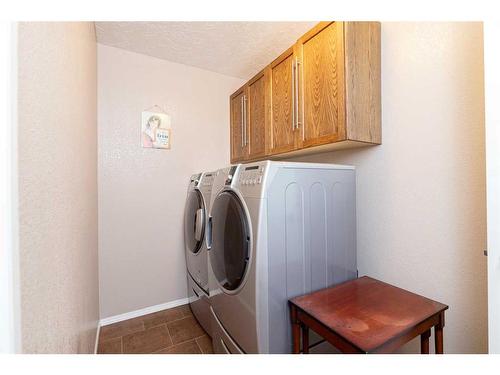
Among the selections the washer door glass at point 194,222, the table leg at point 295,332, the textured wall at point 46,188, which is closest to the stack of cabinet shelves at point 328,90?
the washer door glass at point 194,222

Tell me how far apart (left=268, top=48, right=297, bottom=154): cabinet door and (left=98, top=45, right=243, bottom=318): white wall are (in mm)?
905

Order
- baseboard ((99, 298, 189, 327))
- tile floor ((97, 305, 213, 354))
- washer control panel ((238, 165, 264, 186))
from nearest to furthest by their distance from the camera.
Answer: washer control panel ((238, 165, 264, 186)) → tile floor ((97, 305, 213, 354)) → baseboard ((99, 298, 189, 327))

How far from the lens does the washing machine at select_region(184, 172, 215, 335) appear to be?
178 centimetres

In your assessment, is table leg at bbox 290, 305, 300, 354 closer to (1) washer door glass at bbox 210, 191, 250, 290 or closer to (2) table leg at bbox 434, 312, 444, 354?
(1) washer door glass at bbox 210, 191, 250, 290

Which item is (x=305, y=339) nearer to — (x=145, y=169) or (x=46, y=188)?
(x=46, y=188)

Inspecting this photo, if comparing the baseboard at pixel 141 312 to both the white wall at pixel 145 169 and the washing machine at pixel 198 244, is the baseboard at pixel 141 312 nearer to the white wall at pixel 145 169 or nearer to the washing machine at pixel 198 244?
the white wall at pixel 145 169

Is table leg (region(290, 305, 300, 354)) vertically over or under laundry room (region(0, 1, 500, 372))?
under

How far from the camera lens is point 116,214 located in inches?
80.1

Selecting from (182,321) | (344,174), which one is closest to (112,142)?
(182,321)

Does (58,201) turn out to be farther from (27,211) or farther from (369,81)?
(369,81)

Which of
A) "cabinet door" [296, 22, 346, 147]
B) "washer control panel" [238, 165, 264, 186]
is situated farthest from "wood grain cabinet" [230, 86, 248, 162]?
"washer control panel" [238, 165, 264, 186]

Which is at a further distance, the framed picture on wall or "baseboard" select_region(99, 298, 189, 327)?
the framed picture on wall

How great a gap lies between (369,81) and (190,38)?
1514 mm

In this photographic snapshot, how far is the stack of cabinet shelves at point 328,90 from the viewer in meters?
1.22
